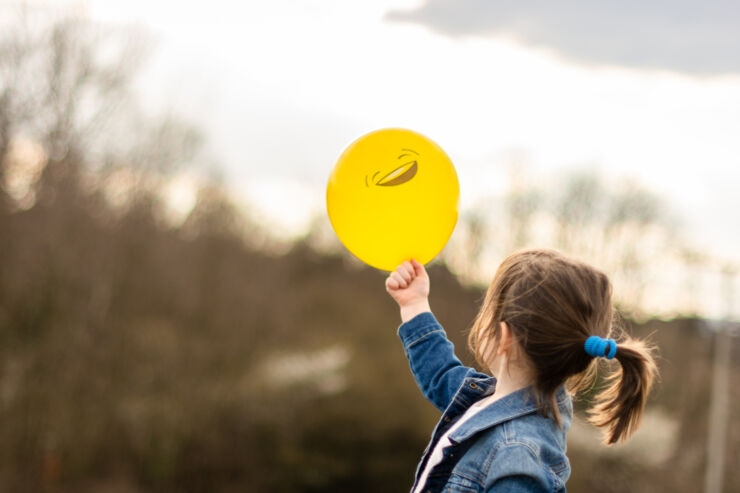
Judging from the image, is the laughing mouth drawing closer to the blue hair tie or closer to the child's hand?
the child's hand

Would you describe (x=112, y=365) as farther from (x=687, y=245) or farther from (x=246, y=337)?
(x=687, y=245)

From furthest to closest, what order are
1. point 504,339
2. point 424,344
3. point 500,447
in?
point 424,344 < point 504,339 < point 500,447

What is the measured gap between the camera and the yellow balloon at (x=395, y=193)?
165cm

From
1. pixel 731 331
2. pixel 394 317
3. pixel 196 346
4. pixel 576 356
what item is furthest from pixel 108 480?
pixel 731 331

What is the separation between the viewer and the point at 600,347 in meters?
1.24

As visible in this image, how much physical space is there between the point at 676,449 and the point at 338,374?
27.1ft

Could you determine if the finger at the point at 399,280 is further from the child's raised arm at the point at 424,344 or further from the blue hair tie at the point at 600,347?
the blue hair tie at the point at 600,347

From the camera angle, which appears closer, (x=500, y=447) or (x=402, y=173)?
(x=500, y=447)

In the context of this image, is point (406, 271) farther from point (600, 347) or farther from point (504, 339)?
point (600, 347)

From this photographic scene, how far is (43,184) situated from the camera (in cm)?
928

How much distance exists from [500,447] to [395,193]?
2.35 ft

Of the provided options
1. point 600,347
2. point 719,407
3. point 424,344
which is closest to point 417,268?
point 424,344

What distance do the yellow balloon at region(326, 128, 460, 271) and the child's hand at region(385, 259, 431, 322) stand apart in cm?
5

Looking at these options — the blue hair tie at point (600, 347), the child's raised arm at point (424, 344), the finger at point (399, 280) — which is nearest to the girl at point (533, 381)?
the blue hair tie at point (600, 347)
